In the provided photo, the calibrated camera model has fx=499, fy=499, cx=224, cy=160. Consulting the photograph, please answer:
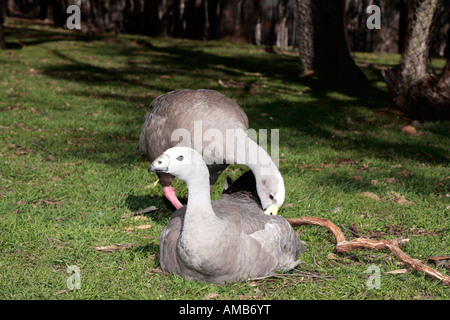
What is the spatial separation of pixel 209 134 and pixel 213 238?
1.65 m

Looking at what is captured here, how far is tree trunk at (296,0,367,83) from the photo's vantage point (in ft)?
44.2

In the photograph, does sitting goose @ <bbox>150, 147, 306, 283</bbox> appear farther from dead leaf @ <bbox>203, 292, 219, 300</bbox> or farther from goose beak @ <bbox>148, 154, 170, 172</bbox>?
dead leaf @ <bbox>203, 292, 219, 300</bbox>

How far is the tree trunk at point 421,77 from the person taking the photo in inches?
383

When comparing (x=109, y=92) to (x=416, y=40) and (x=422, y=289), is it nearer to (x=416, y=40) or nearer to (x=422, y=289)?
(x=416, y=40)

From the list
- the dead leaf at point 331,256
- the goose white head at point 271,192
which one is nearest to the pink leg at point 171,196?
the goose white head at point 271,192

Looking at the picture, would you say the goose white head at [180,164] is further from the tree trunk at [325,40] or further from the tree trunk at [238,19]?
the tree trunk at [238,19]

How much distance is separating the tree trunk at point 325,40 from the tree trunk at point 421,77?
3.29 m

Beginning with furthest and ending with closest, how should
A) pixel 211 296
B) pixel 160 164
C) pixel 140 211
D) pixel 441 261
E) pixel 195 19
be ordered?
pixel 195 19 → pixel 140 211 → pixel 441 261 → pixel 211 296 → pixel 160 164

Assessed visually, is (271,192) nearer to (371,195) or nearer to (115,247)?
(115,247)

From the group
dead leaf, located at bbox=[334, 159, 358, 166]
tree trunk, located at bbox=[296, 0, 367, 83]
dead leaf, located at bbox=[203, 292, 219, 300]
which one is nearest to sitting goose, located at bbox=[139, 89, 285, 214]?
dead leaf, located at bbox=[203, 292, 219, 300]

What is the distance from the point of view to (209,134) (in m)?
5.15

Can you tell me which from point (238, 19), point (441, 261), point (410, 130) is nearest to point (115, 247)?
point (441, 261)

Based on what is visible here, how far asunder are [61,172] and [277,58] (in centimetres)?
1308

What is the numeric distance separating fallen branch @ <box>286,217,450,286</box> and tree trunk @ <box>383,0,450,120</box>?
19.0ft
